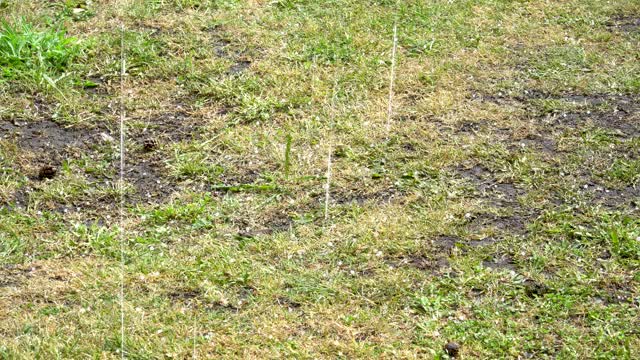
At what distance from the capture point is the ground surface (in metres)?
3.64

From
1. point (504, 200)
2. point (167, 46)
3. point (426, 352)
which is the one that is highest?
point (167, 46)

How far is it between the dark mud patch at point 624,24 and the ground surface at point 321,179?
2 cm

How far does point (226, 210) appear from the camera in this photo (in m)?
4.42

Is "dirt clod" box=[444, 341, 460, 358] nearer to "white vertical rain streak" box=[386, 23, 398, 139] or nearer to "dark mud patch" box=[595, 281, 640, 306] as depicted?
"dark mud patch" box=[595, 281, 640, 306]

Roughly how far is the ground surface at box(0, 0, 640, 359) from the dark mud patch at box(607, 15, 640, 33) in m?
0.02

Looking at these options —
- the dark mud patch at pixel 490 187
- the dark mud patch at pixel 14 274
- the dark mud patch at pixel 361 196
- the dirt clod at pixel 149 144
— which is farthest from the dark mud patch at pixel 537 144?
the dark mud patch at pixel 14 274

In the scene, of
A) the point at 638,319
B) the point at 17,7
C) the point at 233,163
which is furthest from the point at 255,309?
the point at 17,7

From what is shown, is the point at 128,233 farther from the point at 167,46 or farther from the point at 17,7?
the point at 17,7

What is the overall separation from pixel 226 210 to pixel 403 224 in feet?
2.96

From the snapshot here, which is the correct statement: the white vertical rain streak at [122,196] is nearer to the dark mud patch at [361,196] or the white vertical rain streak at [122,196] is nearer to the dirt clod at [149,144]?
the dirt clod at [149,144]

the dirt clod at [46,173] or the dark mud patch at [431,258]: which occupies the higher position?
the dirt clod at [46,173]

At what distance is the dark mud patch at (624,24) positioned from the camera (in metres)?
6.34

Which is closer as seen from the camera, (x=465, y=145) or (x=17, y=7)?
(x=465, y=145)

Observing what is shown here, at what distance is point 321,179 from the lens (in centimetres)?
468
